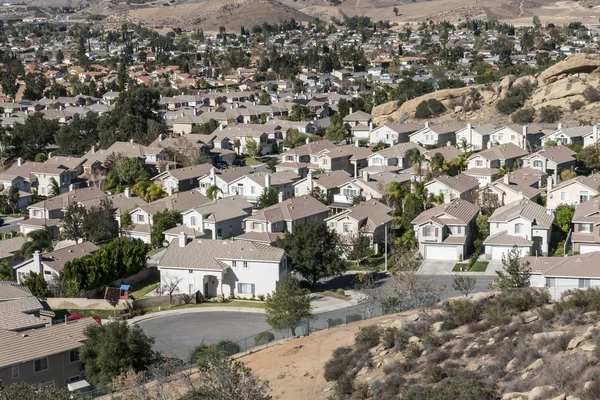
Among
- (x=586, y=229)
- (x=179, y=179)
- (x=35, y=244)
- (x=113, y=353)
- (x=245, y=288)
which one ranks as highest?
(x=113, y=353)

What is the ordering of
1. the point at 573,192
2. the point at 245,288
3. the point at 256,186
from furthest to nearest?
1. the point at 256,186
2. the point at 573,192
3. the point at 245,288

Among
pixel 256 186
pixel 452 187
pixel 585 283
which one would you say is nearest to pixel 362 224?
pixel 452 187

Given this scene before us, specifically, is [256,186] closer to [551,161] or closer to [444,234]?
[444,234]

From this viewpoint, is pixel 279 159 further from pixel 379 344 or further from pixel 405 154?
pixel 379 344

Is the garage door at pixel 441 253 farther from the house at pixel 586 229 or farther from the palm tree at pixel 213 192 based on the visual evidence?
the palm tree at pixel 213 192

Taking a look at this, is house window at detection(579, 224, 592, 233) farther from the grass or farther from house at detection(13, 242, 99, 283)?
house at detection(13, 242, 99, 283)

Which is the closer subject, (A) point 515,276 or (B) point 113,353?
(B) point 113,353

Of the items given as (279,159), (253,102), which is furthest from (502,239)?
(253,102)
